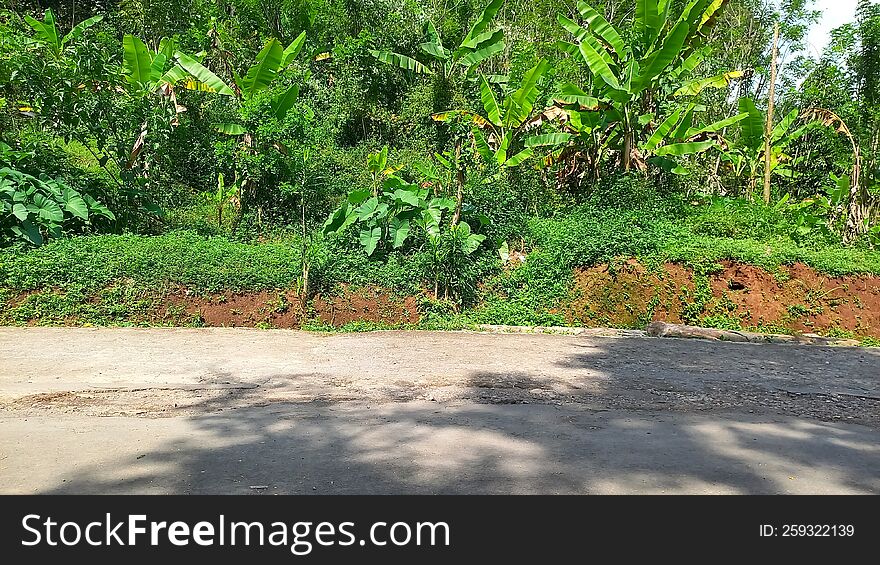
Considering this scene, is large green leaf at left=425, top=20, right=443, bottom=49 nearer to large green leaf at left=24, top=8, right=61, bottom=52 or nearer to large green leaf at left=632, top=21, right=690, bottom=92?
large green leaf at left=632, top=21, right=690, bottom=92

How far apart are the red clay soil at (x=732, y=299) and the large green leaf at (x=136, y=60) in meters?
7.76

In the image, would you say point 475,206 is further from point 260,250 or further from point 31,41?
point 31,41

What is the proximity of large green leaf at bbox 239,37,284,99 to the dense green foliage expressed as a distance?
4 cm

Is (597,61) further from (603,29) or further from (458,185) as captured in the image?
(458,185)

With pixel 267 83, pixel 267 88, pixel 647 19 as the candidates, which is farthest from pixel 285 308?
pixel 647 19

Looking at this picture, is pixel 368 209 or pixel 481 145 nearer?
pixel 368 209

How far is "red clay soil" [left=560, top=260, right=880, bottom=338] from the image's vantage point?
11.2 metres

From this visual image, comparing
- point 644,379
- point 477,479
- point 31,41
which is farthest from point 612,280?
point 31,41

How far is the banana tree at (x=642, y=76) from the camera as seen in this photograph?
38.3ft

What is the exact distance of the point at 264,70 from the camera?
12117 mm

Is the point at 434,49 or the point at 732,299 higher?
the point at 434,49

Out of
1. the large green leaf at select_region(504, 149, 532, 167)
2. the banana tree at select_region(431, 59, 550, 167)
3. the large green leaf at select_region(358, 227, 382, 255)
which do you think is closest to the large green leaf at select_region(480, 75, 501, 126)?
the banana tree at select_region(431, 59, 550, 167)

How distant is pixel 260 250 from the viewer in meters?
11.6

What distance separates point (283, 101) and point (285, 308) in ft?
12.3
